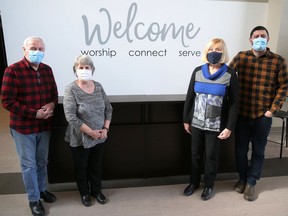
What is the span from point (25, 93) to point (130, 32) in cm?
193

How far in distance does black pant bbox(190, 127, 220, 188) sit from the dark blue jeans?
0.31 meters

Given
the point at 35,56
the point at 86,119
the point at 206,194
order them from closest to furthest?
1. the point at 35,56
2. the point at 86,119
3. the point at 206,194

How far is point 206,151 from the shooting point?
237cm

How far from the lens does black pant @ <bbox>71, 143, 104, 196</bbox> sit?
7.09ft

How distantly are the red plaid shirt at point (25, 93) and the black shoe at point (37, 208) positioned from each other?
2.15 ft

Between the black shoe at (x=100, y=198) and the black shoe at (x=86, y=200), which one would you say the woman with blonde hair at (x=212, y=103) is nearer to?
the black shoe at (x=100, y=198)

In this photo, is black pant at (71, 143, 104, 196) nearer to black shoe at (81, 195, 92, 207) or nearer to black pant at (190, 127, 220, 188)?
black shoe at (81, 195, 92, 207)

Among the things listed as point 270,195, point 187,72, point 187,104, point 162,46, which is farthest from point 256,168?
point 162,46

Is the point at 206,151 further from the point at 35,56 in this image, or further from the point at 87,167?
the point at 35,56

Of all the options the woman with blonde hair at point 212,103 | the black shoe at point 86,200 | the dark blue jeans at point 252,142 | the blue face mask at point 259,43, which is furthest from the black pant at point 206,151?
the black shoe at point 86,200

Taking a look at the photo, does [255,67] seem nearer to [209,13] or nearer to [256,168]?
[256,168]

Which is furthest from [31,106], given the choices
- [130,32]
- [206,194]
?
[130,32]

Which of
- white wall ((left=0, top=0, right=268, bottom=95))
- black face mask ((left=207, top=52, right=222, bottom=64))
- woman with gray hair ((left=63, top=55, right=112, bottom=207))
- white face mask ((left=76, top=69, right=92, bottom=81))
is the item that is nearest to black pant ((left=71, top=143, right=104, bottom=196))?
woman with gray hair ((left=63, top=55, right=112, bottom=207))

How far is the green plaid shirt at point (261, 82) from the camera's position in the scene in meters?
2.25
